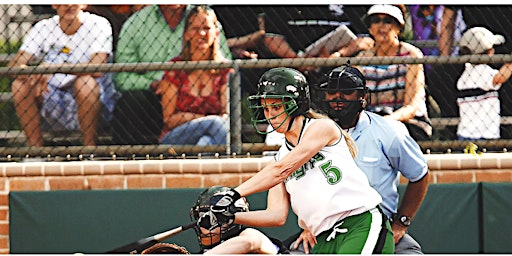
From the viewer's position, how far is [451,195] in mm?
6371

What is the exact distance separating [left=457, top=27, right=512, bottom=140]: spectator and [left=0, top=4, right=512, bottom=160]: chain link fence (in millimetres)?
43

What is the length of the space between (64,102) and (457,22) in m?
2.84

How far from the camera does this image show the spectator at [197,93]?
6.40 m

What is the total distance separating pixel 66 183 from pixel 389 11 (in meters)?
2.52

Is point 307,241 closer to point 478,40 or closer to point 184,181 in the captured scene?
point 184,181

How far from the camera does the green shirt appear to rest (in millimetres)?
6527

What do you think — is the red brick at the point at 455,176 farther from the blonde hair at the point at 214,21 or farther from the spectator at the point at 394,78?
the blonde hair at the point at 214,21

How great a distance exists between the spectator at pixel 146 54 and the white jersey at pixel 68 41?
5.5 inches

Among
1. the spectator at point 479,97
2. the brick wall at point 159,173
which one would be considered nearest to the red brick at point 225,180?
the brick wall at point 159,173

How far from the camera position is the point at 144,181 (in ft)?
21.1

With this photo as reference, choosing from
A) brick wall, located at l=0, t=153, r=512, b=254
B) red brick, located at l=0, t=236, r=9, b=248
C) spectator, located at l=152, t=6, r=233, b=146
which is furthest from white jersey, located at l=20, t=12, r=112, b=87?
red brick, located at l=0, t=236, r=9, b=248

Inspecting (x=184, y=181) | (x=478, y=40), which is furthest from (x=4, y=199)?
(x=478, y=40)

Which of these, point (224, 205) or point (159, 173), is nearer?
point (224, 205)

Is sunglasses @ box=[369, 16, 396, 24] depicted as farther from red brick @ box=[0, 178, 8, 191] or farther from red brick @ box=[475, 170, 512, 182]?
red brick @ box=[0, 178, 8, 191]
